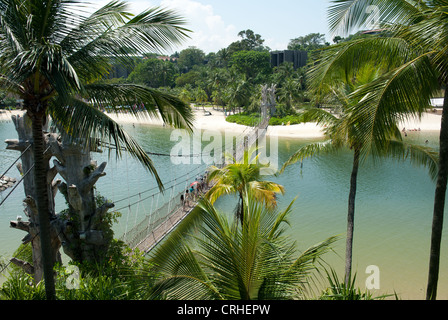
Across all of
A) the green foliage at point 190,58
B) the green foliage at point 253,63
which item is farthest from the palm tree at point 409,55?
→ the green foliage at point 190,58

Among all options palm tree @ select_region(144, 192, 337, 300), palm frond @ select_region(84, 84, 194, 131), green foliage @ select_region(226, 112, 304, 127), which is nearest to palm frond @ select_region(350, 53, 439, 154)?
palm tree @ select_region(144, 192, 337, 300)

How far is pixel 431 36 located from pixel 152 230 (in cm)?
774

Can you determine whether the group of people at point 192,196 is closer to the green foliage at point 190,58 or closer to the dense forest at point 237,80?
the dense forest at point 237,80

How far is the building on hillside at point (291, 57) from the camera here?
59297 millimetres

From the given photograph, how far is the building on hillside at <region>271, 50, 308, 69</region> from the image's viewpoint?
59297mm

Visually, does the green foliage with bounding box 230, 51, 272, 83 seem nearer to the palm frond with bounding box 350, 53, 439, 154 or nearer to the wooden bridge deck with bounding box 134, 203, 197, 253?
the wooden bridge deck with bounding box 134, 203, 197, 253

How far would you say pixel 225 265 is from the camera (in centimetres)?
325

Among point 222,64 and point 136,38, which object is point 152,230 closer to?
point 136,38

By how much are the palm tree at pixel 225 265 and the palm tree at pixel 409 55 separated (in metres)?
1.62

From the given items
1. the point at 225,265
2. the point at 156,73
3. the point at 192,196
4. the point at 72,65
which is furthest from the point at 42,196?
the point at 156,73

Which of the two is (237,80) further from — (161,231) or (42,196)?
(42,196)

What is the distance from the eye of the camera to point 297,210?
15.6m

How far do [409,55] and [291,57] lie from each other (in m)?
58.2

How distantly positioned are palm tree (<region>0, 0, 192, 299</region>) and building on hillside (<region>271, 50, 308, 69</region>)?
2268 inches
